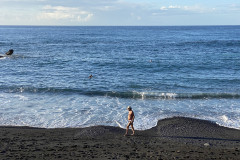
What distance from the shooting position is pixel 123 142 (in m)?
13.3

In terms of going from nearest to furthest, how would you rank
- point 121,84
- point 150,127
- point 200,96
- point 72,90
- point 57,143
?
point 57,143 → point 150,127 → point 200,96 → point 72,90 → point 121,84

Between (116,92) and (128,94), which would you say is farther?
(116,92)

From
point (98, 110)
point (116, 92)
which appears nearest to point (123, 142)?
point (98, 110)

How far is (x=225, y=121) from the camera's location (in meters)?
17.0

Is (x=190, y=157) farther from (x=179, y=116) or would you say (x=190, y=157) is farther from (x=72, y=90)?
(x=72, y=90)

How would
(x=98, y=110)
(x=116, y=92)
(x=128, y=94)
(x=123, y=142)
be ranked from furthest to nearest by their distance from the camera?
1. (x=116, y=92)
2. (x=128, y=94)
3. (x=98, y=110)
4. (x=123, y=142)

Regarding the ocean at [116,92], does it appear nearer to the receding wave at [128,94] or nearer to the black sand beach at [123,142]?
the receding wave at [128,94]

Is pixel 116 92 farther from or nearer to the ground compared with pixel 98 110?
farther from the ground

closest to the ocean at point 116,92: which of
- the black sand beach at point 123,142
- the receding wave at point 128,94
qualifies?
the receding wave at point 128,94

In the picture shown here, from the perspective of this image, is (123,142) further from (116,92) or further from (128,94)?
(116,92)

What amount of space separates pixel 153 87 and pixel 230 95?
6.92 metres

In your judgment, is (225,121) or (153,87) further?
(153,87)

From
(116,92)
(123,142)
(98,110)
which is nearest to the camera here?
(123,142)

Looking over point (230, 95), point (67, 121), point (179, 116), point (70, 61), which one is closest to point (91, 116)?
point (67, 121)
